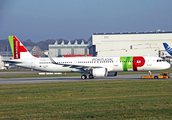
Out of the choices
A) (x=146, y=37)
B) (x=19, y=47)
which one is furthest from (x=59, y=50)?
(x=19, y=47)

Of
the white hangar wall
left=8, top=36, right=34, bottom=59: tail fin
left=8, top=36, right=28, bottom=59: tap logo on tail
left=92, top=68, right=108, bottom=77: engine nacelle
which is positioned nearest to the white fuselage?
left=8, top=36, right=34, bottom=59: tail fin

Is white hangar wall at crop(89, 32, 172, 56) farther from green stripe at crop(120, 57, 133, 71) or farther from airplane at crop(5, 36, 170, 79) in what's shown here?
green stripe at crop(120, 57, 133, 71)

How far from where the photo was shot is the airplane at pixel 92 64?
41.4m

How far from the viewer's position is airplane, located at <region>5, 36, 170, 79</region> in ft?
136

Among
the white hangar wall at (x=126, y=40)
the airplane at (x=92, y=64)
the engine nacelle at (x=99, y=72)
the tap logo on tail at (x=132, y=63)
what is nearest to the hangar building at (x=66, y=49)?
the white hangar wall at (x=126, y=40)

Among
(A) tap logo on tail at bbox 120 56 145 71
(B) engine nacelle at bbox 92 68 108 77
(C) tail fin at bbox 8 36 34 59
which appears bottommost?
(B) engine nacelle at bbox 92 68 108 77

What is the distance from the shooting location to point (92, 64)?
42.8m

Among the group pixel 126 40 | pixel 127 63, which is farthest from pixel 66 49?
pixel 127 63

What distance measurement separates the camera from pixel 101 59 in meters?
42.7

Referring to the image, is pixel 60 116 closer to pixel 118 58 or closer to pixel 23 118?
pixel 23 118

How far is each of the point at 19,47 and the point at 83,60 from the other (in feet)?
38.5

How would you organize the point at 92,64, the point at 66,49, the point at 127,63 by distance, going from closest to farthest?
the point at 127,63 → the point at 92,64 → the point at 66,49

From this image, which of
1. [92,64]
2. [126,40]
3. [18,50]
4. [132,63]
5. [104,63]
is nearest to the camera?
[132,63]

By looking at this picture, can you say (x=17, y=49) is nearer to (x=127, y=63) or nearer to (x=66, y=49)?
(x=127, y=63)
